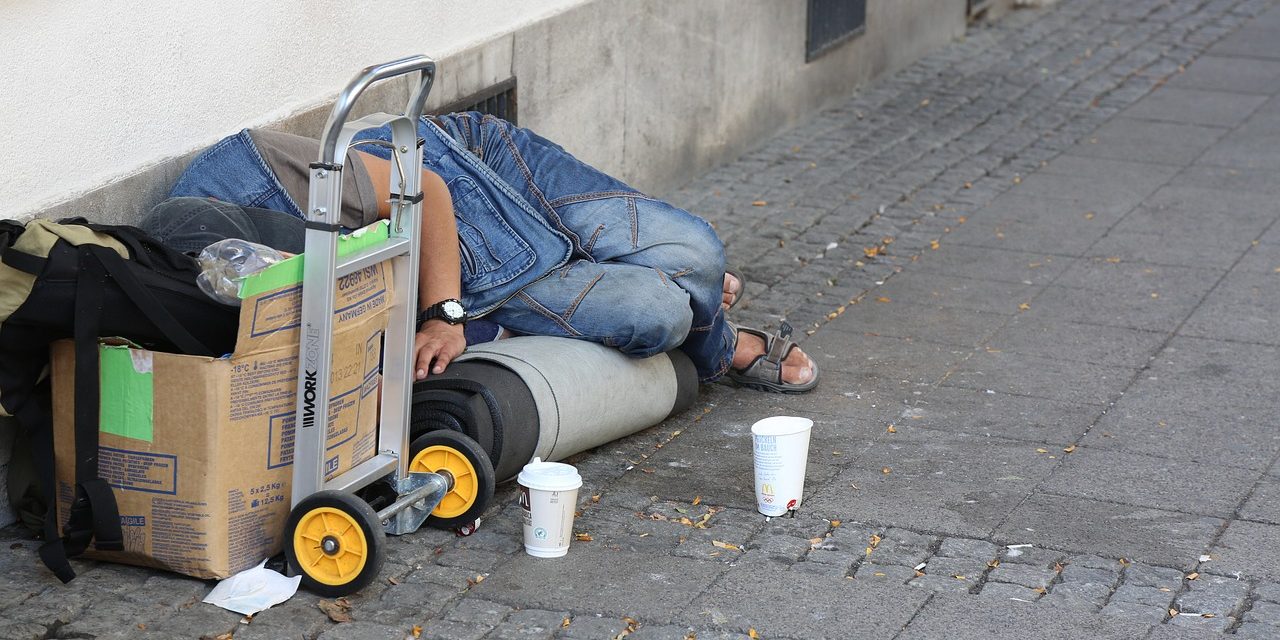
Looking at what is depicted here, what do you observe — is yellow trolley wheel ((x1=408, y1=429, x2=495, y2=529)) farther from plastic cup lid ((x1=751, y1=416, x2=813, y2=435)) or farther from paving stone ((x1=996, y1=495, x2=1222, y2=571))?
paving stone ((x1=996, y1=495, x2=1222, y2=571))

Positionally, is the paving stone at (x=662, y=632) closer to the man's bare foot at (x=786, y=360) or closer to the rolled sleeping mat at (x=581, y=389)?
the rolled sleeping mat at (x=581, y=389)

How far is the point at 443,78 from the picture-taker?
18.1ft

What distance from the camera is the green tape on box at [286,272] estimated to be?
324 cm

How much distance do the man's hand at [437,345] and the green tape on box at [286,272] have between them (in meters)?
0.60

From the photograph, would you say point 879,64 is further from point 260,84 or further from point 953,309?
point 260,84

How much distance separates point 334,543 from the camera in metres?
3.40

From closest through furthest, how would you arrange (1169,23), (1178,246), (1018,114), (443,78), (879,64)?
(443,78) → (1178,246) → (1018,114) → (879,64) → (1169,23)

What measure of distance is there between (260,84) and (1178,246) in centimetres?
373

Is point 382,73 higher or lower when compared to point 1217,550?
higher

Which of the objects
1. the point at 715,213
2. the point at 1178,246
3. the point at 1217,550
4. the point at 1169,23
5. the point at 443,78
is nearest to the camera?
the point at 1217,550

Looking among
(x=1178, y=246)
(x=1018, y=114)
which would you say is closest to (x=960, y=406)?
(x=1178, y=246)

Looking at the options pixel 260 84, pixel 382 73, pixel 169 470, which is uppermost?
pixel 382 73

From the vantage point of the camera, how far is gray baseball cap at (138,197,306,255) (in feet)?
12.1

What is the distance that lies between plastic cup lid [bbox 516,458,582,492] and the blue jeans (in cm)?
77
